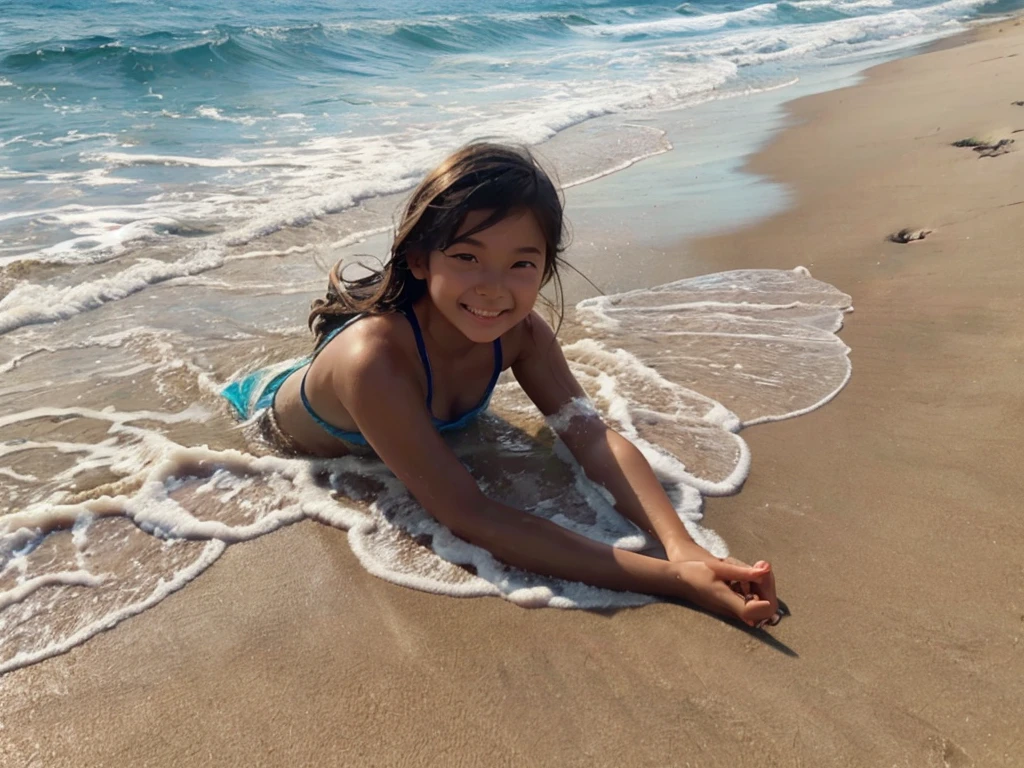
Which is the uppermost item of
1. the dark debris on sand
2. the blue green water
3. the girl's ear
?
the girl's ear

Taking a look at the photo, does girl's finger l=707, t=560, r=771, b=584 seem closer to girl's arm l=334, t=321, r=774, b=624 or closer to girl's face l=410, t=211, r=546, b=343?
girl's arm l=334, t=321, r=774, b=624

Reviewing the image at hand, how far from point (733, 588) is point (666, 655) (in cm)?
25

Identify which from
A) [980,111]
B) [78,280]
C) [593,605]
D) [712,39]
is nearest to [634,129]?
[980,111]

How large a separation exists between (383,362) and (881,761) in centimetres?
152

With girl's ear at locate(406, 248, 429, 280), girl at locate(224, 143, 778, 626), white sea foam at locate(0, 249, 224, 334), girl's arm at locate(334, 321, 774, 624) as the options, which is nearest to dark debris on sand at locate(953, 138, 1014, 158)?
girl at locate(224, 143, 778, 626)

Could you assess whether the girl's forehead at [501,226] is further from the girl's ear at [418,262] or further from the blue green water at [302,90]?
the blue green water at [302,90]

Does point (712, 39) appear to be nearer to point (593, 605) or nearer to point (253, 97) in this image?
point (253, 97)

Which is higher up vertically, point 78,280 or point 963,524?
point 963,524

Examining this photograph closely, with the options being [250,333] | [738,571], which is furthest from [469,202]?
[250,333]

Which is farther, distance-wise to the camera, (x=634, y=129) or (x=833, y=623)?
(x=634, y=129)

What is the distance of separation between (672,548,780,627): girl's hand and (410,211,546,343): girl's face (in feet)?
2.76

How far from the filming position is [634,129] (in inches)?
342

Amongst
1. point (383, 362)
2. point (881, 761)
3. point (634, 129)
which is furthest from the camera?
point (634, 129)

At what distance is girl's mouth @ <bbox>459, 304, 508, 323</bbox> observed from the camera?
2283 mm
